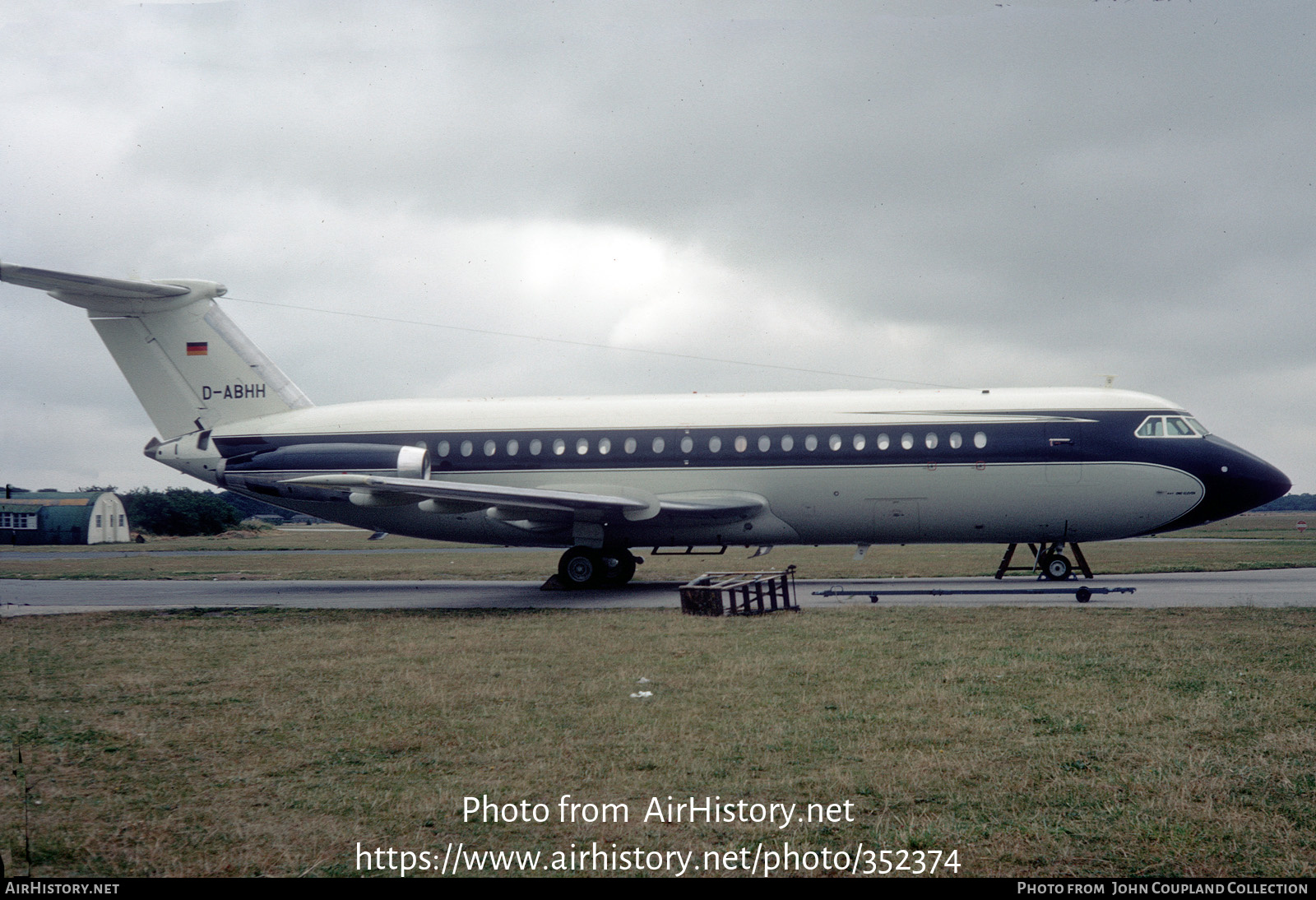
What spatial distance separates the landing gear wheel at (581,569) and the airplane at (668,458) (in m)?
0.04

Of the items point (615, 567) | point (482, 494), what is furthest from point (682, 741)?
point (615, 567)

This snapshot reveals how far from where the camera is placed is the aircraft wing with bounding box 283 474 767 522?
1827 cm

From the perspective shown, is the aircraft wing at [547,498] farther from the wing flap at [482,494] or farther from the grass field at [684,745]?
the grass field at [684,745]

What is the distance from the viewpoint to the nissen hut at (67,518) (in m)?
49.8

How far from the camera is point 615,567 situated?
71.4ft

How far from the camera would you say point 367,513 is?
865 inches

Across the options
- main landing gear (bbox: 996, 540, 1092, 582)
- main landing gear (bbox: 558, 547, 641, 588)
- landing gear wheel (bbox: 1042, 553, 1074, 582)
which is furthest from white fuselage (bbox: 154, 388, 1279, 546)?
landing gear wheel (bbox: 1042, 553, 1074, 582)

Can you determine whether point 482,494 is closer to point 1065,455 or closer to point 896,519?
point 896,519

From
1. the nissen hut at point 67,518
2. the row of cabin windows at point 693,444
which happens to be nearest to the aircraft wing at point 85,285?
the row of cabin windows at point 693,444

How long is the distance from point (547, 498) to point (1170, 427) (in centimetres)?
1367

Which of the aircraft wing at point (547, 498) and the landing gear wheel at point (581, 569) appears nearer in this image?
the aircraft wing at point (547, 498)

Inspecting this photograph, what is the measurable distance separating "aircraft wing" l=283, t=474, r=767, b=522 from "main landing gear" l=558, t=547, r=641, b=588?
1349mm

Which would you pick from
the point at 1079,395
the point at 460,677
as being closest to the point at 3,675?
the point at 460,677

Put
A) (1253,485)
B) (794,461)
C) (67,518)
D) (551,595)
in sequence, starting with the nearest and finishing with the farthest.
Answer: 1. (1253,485)
2. (551,595)
3. (794,461)
4. (67,518)
